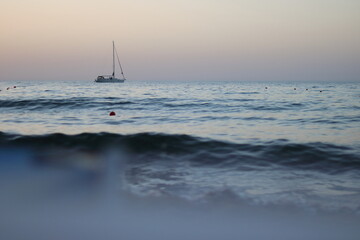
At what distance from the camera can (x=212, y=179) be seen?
22.8 feet

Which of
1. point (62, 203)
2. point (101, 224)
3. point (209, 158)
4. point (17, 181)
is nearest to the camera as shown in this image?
point (101, 224)

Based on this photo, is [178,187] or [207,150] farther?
[207,150]

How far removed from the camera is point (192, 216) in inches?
195

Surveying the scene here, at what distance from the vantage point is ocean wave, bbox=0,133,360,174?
8.56m

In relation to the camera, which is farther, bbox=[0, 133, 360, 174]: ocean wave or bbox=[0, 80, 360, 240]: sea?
bbox=[0, 133, 360, 174]: ocean wave

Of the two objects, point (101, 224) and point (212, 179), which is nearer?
point (101, 224)

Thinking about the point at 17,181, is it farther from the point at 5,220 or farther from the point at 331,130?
the point at 331,130

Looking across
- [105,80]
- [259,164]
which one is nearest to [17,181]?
[259,164]

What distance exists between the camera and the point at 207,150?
10.0m

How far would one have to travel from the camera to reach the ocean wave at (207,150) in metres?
8.56

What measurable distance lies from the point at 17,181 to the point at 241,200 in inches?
191

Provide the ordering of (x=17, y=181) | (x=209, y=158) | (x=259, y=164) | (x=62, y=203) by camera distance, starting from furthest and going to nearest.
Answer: (x=209, y=158), (x=259, y=164), (x=17, y=181), (x=62, y=203)

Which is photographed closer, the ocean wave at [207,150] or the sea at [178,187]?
the sea at [178,187]

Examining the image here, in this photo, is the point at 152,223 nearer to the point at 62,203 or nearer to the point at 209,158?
the point at 62,203
